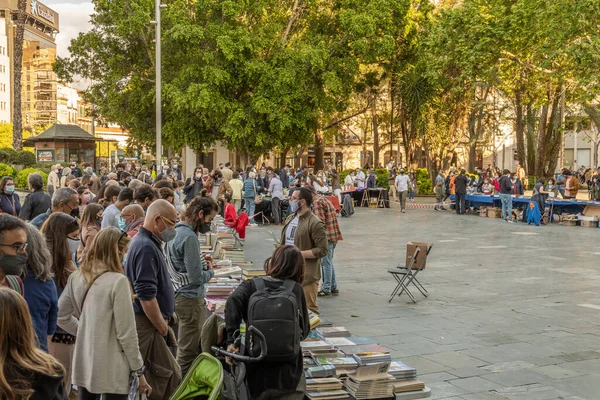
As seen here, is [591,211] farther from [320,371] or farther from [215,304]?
[320,371]

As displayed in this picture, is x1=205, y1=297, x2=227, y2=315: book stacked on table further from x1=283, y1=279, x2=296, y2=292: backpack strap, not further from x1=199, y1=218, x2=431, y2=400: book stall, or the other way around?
x1=283, y1=279, x2=296, y2=292: backpack strap

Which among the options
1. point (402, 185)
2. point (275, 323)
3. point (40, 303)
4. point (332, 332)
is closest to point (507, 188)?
point (402, 185)

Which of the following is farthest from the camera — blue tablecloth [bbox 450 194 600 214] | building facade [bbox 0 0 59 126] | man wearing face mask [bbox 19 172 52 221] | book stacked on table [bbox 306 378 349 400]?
building facade [bbox 0 0 59 126]

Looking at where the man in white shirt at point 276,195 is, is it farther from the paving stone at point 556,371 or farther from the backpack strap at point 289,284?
the backpack strap at point 289,284

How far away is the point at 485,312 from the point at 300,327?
6.38 meters

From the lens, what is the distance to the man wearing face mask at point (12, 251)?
4.01 meters

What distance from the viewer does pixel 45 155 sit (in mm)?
33250

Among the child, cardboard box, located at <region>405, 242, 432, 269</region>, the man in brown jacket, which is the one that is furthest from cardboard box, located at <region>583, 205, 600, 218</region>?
the man in brown jacket

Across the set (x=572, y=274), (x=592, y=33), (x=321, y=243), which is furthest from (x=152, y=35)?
(x=321, y=243)

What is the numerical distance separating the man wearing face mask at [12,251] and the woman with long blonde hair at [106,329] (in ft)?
1.44

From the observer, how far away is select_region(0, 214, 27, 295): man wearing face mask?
4012 mm

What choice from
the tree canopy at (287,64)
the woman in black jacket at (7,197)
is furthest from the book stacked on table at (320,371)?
the tree canopy at (287,64)

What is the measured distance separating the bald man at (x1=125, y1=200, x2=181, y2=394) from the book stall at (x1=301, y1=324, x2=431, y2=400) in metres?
1.19

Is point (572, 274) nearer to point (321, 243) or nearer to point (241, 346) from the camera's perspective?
point (321, 243)
